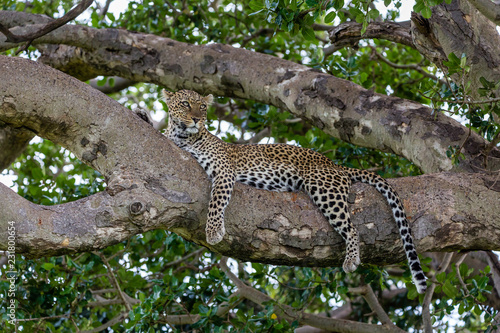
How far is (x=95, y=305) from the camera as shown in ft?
26.2

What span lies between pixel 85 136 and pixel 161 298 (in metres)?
2.60

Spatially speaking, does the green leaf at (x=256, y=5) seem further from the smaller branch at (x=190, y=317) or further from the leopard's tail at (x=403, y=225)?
the smaller branch at (x=190, y=317)

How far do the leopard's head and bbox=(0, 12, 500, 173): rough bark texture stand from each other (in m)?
0.49

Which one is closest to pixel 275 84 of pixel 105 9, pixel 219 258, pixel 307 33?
pixel 307 33

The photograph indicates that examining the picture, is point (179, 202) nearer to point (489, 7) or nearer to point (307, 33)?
point (307, 33)

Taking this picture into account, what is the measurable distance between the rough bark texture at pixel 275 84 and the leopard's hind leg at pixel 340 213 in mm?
1053

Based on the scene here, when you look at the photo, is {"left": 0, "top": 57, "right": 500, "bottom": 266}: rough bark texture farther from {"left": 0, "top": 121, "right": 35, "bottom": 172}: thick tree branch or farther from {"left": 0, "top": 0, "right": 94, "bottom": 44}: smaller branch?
{"left": 0, "top": 121, "right": 35, "bottom": 172}: thick tree branch

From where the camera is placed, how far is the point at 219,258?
8.22m

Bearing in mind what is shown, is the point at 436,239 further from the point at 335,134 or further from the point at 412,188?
the point at 335,134

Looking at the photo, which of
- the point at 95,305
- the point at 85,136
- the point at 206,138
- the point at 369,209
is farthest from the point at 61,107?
the point at 95,305

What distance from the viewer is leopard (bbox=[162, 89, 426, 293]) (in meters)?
5.15

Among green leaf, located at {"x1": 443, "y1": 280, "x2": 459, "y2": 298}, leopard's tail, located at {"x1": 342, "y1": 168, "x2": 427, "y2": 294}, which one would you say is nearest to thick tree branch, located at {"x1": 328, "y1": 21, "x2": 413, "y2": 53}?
leopard's tail, located at {"x1": 342, "y1": 168, "x2": 427, "y2": 294}

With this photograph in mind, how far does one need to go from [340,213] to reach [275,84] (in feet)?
8.45

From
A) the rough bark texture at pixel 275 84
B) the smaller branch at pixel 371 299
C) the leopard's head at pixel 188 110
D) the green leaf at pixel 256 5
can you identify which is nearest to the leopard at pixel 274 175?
the leopard's head at pixel 188 110
